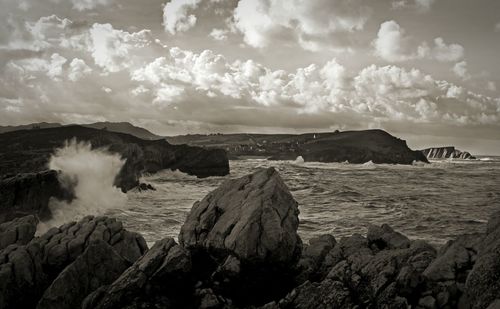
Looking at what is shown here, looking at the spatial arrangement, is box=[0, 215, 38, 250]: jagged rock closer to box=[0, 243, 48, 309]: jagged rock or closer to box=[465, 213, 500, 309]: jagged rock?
box=[0, 243, 48, 309]: jagged rock

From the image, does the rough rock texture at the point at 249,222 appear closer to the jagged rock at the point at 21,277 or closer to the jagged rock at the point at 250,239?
the jagged rock at the point at 250,239

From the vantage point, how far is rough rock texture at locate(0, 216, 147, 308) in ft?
43.3

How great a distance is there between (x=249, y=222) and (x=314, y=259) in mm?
3258

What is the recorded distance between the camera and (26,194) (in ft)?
102

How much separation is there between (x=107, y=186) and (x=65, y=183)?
9332mm

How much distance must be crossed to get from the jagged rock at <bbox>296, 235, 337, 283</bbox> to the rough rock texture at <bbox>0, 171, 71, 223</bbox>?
24.2 metres

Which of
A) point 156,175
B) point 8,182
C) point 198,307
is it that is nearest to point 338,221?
point 198,307

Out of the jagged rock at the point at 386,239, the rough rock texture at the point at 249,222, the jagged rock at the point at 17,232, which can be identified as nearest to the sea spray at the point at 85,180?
the jagged rock at the point at 17,232

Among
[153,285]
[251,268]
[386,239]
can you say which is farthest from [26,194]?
[386,239]

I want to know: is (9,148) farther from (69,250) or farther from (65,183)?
(69,250)

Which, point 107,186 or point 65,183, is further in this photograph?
point 107,186

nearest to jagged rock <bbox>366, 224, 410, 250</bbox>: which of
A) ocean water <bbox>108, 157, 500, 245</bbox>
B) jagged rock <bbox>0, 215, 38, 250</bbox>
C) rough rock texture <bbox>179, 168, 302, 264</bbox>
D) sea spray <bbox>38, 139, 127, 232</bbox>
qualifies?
rough rock texture <bbox>179, 168, 302, 264</bbox>

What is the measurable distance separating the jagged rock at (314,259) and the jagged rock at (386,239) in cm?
165

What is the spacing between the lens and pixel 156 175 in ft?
255
